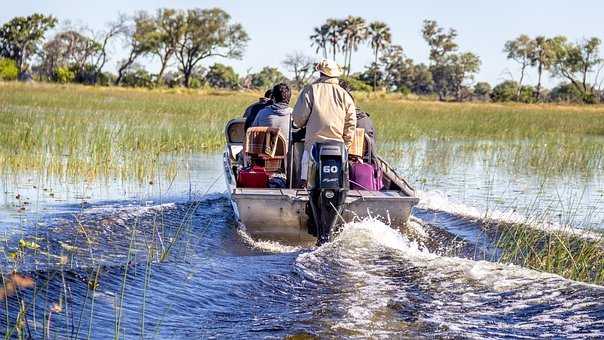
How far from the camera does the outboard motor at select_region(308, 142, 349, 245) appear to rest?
8.45m

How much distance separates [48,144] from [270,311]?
→ 433 inches

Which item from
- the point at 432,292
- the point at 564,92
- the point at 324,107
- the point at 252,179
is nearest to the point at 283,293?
the point at 432,292

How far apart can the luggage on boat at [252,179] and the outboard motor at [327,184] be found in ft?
5.04

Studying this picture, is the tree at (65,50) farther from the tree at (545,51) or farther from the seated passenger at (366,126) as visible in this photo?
the seated passenger at (366,126)

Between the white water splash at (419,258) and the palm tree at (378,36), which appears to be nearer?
the white water splash at (419,258)

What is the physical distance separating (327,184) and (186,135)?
1209 centimetres

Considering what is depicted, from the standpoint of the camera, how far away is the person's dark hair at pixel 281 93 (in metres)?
11.1

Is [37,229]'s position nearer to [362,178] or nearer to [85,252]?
[85,252]

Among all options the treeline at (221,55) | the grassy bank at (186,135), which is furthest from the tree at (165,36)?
the grassy bank at (186,135)

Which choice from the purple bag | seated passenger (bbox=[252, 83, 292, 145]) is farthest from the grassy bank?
the purple bag

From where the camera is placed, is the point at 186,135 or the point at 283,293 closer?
the point at 283,293

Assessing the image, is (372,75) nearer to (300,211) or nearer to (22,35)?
(22,35)

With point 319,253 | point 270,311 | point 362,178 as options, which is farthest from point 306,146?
point 270,311

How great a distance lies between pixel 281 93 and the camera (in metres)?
11.1
